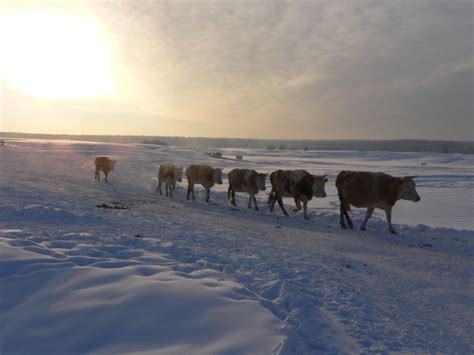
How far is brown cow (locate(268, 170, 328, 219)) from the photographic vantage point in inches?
564

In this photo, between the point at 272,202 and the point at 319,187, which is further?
the point at 272,202

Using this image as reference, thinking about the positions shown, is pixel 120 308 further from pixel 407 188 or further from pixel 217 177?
pixel 217 177

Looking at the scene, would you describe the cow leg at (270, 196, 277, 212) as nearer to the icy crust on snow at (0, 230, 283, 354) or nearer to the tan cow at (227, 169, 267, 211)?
the tan cow at (227, 169, 267, 211)

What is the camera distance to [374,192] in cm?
1174

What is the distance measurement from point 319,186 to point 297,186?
2.68ft

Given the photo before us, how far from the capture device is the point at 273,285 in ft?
16.5

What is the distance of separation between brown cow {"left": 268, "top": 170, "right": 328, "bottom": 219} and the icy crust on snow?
927cm

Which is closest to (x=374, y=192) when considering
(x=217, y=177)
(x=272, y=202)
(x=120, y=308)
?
(x=272, y=202)

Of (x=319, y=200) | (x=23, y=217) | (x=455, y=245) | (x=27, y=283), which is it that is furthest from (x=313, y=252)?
(x=319, y=200)

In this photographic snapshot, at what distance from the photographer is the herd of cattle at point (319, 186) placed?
1170 cm

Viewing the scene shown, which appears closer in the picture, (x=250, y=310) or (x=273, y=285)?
(x=250, y=310)

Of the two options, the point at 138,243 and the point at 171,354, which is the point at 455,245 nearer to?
the point at 138,243

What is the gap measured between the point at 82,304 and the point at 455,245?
854 cm

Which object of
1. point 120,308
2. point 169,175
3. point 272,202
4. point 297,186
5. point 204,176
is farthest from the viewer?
point 169,175
